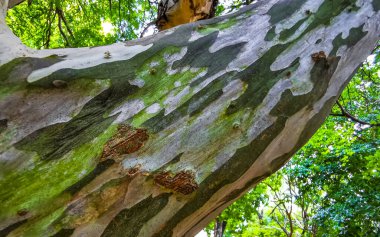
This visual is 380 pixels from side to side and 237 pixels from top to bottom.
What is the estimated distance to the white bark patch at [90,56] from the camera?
3.96 feet

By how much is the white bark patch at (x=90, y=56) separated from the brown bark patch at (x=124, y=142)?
292 millimetres

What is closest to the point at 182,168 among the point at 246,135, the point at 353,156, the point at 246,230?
the point at 246,135

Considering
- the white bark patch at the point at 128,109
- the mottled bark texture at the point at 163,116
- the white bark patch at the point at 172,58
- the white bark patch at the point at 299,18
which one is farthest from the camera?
the white bark patch at the point at 299,18

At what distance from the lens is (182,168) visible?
1105 mm

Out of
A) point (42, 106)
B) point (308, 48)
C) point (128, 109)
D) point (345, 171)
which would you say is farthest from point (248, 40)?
point (345, 171)

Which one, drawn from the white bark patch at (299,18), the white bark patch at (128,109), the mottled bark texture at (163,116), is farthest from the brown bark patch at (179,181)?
the white bark patch at (299,18)

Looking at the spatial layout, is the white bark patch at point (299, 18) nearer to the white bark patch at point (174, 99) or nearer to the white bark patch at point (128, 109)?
the white bark patch at point (174, 99)

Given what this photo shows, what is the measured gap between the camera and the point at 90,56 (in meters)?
1.30

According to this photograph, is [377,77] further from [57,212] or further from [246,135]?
[57,212]

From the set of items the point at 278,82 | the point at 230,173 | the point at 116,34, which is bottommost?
the point at 116,34

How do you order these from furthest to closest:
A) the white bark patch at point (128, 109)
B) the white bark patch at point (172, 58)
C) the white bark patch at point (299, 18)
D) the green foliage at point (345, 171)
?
the green foliage at point (345, 171) → the white bark patch at point (299, 18) → the white bark patch at point (172, 58) → the white bark patch at point (128, 109)

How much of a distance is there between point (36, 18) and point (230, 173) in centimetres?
461

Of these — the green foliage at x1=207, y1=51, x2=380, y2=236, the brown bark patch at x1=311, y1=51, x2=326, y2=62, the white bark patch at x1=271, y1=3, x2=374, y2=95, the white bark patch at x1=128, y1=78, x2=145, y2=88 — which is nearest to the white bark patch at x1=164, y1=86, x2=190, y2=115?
the white bark patch at x1=128, y1=78, x2=145, y2=88

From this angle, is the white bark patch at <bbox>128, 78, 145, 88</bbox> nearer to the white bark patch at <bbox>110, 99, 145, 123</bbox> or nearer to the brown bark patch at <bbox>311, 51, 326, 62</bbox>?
the white bark patch at <bbox>110, 99, 145, 123</bbox>
